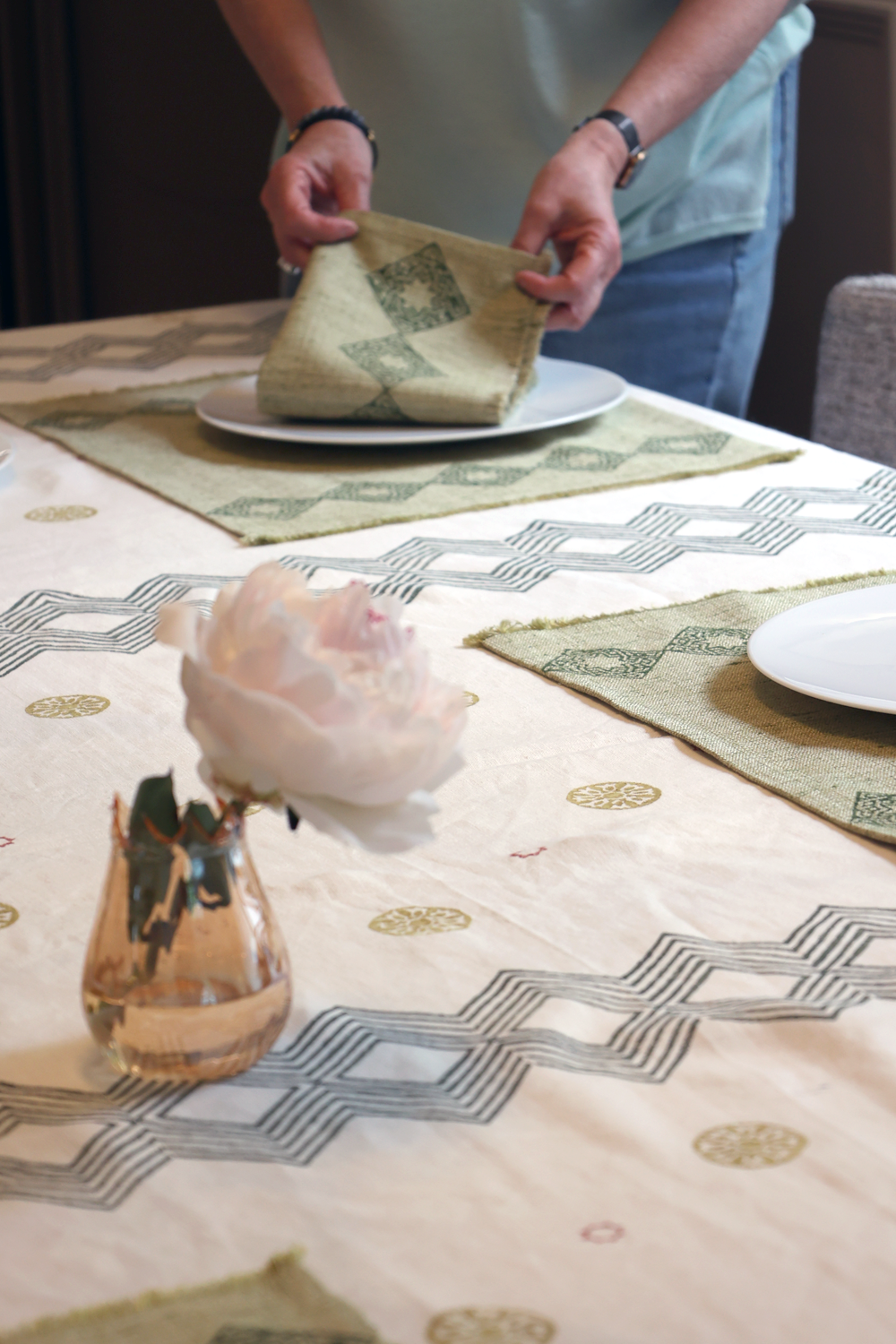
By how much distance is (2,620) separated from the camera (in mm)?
801

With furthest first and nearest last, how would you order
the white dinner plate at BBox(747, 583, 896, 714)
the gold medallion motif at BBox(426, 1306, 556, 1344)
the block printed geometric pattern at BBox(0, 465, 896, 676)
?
the block printed geometric pattern at BBox(0, 465, 896, 676), the white dinner plate at BBox(747, 583, 896, 714), the gold medallion motif at BBox(426, 1306, 556, 1344)

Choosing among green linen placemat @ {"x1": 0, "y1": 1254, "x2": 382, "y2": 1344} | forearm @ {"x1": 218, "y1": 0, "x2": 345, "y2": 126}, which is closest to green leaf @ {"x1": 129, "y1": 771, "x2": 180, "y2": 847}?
green linen placemat @ {"x1": 0, "y1": 1254, "x2": 382, "y2": 1344}

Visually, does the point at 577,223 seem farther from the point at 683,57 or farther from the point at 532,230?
the point at 683,57

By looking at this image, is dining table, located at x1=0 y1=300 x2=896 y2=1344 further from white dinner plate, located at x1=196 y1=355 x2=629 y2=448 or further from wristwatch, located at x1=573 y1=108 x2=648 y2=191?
wristwatch, located at x1=573 y1=108 x2=648 y2=191

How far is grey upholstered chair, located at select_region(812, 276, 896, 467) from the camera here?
1406 mm

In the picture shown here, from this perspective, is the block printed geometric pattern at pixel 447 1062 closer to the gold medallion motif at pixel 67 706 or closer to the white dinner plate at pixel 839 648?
the white dinner plate at pixel 839 648

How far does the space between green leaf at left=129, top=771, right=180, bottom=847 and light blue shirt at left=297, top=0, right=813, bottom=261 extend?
1.16 metres

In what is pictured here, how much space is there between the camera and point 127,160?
3332 mm

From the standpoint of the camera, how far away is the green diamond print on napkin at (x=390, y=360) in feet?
3.45

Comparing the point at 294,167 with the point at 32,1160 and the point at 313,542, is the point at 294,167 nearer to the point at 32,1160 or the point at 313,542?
the point at 313,542

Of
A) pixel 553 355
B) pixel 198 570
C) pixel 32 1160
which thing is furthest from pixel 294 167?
pixel 32 1160

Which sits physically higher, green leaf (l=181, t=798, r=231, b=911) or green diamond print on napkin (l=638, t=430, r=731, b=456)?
green leaf (l=181, t=798, r=231, b=911)

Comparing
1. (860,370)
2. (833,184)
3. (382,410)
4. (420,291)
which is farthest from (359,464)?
(833,184)

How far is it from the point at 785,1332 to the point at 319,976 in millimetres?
200
